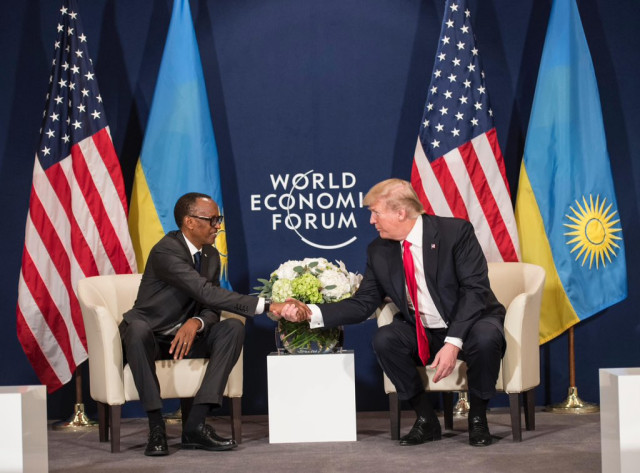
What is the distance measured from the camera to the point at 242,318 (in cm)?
434

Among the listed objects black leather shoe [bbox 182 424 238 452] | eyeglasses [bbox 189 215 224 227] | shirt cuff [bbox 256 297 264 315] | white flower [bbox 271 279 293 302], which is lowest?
black leather shoe [bbox 182 424 238 452]

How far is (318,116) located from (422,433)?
7.08 feet

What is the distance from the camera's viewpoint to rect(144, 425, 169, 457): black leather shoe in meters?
3.82

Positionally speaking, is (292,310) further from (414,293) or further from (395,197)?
(395,197)

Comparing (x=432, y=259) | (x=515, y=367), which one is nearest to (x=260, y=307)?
(x=432, y=259)

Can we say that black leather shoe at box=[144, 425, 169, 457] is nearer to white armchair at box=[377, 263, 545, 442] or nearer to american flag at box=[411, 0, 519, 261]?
white armchair at box=[377, 263, 545, 442]

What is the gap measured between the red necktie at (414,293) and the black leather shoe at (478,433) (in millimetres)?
340

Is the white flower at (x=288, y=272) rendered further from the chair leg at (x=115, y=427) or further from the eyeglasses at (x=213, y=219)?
the chair leg at (x=115, y=427)

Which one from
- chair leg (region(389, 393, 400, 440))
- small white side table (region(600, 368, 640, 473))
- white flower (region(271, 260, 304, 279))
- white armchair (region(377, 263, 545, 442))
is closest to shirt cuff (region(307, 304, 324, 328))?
white flower (region(271, 260, 304, 279))

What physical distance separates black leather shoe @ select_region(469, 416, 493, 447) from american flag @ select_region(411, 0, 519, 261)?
1276mm

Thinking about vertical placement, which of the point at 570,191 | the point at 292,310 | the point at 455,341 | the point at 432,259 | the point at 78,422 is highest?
the point at 570,191

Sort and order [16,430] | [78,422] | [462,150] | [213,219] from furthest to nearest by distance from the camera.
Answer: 1. [462,150]
2. [78,422]
3. [213,219]
4. [16,430]

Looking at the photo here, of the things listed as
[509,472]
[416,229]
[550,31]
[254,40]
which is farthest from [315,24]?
[509,472]

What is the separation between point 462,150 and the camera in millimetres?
4953
